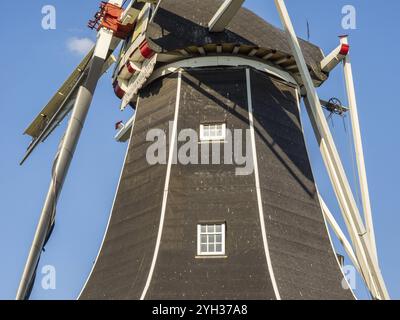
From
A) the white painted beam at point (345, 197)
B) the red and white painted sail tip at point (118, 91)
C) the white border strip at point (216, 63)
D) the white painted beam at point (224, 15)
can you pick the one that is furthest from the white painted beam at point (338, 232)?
the red and white painted sail tip at point (118, 91)

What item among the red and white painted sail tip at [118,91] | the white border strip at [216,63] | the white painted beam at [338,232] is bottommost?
the white painted beam at [338,232]

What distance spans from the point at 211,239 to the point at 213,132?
2.89m

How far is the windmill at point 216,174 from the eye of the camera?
1673 cm

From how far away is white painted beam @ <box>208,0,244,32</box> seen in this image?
18859 millimetres

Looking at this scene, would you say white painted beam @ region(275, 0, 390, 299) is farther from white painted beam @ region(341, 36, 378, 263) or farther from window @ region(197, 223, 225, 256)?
window @ region(197, 223, 225, 256)

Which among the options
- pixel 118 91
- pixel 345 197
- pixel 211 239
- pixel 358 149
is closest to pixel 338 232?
pixel 358 149

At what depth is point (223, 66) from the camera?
1948 cm

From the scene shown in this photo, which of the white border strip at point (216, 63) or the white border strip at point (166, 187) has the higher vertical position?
the white border strip at point (216, 63)

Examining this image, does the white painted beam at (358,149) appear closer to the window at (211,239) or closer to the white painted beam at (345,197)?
the white painted beam at (345,197)

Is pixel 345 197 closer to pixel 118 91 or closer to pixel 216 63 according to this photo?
pixel 216 63

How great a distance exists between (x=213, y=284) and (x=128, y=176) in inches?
167

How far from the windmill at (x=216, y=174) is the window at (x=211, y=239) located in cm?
3

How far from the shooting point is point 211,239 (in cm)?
1712
